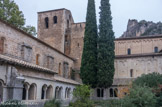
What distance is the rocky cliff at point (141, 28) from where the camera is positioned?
6197 centimetres

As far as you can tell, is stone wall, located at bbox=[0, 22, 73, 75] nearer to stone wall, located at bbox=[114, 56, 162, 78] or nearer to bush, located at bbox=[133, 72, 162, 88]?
bush, located at bbox=[133, 72, 162, 88]

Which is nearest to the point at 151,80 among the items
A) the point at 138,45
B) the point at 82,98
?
the point at 82,98

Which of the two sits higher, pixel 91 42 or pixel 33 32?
pixel 33 32

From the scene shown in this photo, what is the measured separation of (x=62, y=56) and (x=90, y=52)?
3928mm

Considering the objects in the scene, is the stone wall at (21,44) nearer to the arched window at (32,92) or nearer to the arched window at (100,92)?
the arched window at (32,92)

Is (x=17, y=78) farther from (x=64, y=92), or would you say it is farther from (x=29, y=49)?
(x=64, y=92)

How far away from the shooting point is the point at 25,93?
1447 cm

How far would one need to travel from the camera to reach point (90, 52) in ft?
93.5

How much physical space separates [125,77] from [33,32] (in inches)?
626

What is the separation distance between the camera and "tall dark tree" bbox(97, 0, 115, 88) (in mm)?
27062

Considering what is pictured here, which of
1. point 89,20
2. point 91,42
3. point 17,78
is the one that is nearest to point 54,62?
point 91,42

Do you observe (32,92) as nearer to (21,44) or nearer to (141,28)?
(21,44)

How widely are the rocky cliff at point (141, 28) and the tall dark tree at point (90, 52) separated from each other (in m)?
36.1

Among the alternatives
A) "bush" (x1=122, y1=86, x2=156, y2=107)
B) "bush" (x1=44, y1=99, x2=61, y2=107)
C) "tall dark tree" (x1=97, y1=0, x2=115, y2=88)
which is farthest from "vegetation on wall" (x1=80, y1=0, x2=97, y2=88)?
"bush" (x1=122, y1=86, x2=156, y2=107)
